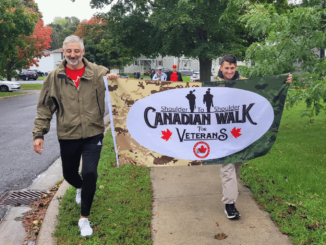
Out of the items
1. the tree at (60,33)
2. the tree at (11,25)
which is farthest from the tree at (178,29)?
the tree at (60,33)

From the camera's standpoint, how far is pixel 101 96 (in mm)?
3682

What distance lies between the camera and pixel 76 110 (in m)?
3.46

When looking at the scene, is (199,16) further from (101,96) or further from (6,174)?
(101,96)

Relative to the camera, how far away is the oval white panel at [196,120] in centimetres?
407

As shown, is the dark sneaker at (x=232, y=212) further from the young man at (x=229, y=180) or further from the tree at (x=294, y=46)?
the tree at (x=294, y=46)

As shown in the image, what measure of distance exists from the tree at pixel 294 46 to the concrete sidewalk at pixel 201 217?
6.10 feet

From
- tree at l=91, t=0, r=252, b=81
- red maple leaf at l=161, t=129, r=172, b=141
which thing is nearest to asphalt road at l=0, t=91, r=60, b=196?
red maple leaf at l=161, t=129, r=172, b=141

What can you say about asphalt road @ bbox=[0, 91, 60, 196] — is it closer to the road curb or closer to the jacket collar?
the road curb

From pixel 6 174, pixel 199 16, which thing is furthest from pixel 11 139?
pixel 199 16

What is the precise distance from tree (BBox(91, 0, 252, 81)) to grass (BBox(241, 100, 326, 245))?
9.75 m

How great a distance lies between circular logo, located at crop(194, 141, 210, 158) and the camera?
4102 millimetres

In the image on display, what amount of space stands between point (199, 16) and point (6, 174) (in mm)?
12489

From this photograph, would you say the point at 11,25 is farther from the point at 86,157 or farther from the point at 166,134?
the point at 86,157

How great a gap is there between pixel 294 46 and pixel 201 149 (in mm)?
2539
